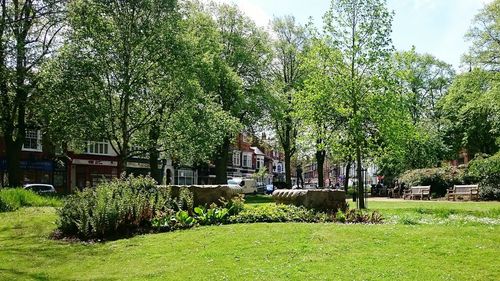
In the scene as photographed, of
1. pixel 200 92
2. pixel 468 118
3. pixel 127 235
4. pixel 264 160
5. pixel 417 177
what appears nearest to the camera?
pixel 127 235

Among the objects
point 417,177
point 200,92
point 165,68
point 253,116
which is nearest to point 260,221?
point 165,68

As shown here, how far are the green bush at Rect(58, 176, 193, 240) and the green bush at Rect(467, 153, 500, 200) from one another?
23.7 m

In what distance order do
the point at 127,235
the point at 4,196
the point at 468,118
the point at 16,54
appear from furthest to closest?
the point at 468,118 → the point at 16,54 → the point at 4,196 → the point at 127,235

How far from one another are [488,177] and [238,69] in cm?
2429

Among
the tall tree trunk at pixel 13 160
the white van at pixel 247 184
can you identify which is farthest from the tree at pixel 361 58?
the white van at pixel 247 184

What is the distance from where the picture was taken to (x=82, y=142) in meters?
29.9

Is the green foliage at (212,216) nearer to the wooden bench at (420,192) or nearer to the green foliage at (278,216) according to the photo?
the green foliage at (278,216)

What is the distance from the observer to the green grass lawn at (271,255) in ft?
25.3

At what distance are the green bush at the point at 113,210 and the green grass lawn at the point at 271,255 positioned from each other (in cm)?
83

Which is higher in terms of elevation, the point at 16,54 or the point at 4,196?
the point at 16,54

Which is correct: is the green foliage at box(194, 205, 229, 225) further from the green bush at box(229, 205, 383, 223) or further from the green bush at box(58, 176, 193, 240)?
the green bush at box(58, 176, 193, 240)

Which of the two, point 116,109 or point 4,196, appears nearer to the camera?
point 4,196

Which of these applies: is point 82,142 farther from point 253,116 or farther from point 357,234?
point 357,234

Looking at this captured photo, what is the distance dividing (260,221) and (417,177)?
29450mm
